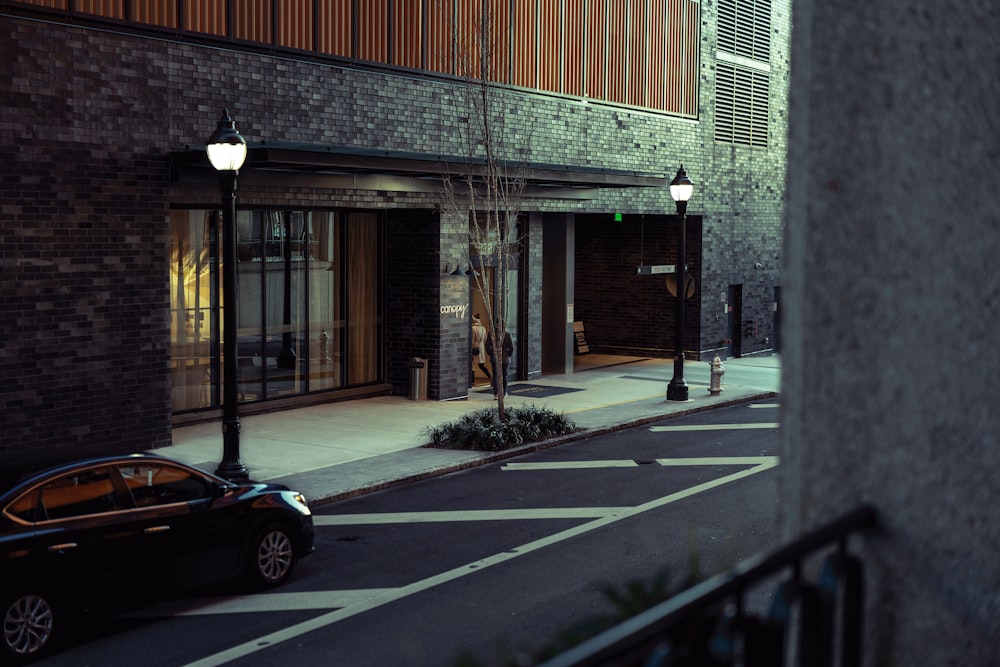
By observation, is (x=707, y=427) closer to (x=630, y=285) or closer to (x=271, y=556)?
(x=271, y=556)

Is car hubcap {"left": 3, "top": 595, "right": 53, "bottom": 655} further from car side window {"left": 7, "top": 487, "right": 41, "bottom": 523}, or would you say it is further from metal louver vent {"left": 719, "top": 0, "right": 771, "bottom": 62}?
metal louver vent {"left": 719, "top": 0, "right": 771, "bottom": 62}

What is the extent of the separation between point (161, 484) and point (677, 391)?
49.8ft

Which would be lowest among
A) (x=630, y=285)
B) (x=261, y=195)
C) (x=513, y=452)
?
(x=513, y=452)

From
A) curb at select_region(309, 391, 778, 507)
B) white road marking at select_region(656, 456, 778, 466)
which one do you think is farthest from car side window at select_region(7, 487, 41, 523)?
white road marking at select_region(656, 456, 778, 466)

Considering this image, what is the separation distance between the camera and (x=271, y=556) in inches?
426

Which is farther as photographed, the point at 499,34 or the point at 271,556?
the point at 499,34

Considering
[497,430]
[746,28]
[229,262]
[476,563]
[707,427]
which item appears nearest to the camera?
[476,563]

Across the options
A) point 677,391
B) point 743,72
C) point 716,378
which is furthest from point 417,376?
point 743,72

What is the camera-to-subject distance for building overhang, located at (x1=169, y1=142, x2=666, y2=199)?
17.5m

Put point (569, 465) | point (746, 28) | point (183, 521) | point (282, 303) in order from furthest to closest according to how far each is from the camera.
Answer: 1. point (746, 28)
2. point (282, 303)
3. point (569, 465)
4. point (183, 521)

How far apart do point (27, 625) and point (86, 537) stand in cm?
78

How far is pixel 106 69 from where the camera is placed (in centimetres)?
Answer: 1684

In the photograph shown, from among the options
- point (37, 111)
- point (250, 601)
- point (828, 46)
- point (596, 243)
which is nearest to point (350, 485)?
point (250, 601)

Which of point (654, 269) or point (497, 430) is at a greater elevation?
point (654, 269)
